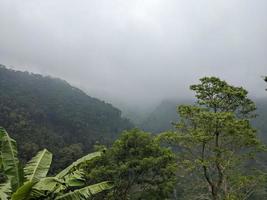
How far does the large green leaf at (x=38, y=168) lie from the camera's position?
37.1 feet

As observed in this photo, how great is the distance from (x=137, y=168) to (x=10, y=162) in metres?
19.2

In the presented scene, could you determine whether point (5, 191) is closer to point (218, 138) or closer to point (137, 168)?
point (218, 138)

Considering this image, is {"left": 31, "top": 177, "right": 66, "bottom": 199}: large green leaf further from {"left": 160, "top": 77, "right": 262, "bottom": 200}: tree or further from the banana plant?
{"left": 160, "top": 77, "right": 262, "bottom": 200}: tree

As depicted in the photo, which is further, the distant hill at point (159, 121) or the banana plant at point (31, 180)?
the distant hill at point (159, 121)

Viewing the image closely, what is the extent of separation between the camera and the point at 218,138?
73.5 ft

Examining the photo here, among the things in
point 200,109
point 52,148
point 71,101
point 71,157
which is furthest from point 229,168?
point 71,101

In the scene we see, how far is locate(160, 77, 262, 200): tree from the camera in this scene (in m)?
21.5

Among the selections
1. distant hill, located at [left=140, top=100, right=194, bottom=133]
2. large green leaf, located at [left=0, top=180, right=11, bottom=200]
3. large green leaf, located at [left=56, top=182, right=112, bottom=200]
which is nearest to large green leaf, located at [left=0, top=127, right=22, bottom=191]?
large green leaf, located at [left=0, top=180, right=11, bottom=200]

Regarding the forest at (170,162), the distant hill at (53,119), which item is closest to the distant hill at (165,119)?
the distant hill at (53,119)

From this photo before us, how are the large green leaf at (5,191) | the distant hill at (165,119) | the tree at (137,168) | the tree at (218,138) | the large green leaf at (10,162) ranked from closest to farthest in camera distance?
the large green leaf at (5,191), the large green leaf at (10,162), the tree at (218,138), the tree at (137,168), the distant hill at (165,119)

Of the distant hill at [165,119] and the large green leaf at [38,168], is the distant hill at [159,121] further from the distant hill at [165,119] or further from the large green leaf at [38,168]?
the large green leaf at [38,168]

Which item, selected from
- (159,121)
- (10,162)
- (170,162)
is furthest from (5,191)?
(159,121)

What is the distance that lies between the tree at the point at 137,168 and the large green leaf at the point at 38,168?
17007 millimetres

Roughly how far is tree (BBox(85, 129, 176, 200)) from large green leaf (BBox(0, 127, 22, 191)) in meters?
18.4
